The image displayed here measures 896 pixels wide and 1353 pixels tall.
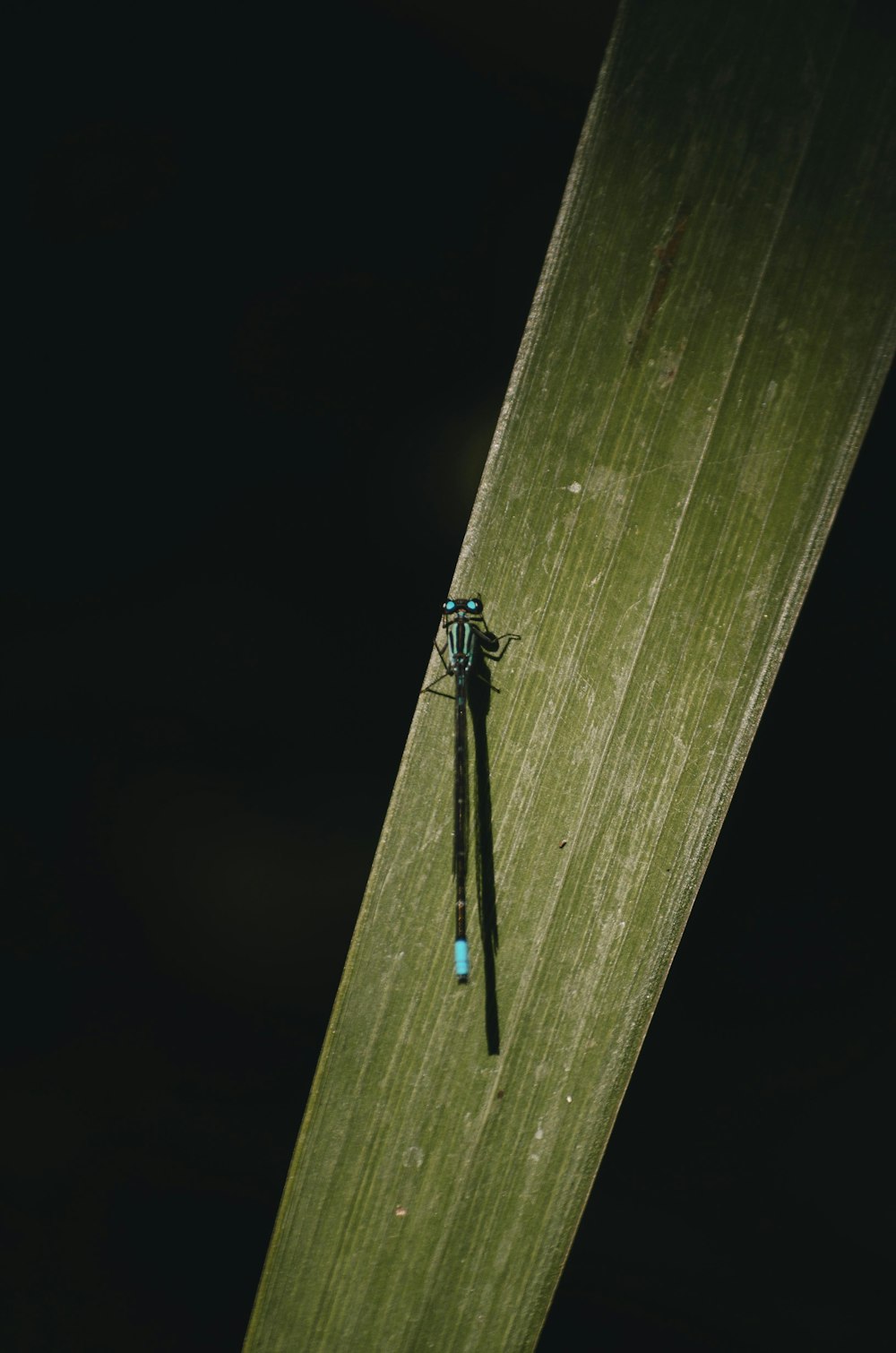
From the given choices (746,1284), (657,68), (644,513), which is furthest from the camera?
(746,1284)

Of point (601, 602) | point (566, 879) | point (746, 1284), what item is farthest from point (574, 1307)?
point (601, 602)

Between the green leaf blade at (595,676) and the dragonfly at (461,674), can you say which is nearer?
the green leaf blade at (595,676)

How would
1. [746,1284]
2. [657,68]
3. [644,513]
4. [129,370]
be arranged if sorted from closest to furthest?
[657,68]
[644,513]
[129,370]
[746,1284]

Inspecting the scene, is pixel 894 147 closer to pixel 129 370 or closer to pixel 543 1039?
pixel 543 1039

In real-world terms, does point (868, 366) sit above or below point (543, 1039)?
above

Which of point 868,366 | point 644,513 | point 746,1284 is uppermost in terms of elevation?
point 868,366

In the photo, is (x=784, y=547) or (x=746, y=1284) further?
(x=746, y=1284)

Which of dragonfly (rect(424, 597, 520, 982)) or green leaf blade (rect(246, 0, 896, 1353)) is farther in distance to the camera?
dragonfly (rect(424, 597, 520, 982))

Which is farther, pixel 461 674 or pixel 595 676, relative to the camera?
pixel 461 674
